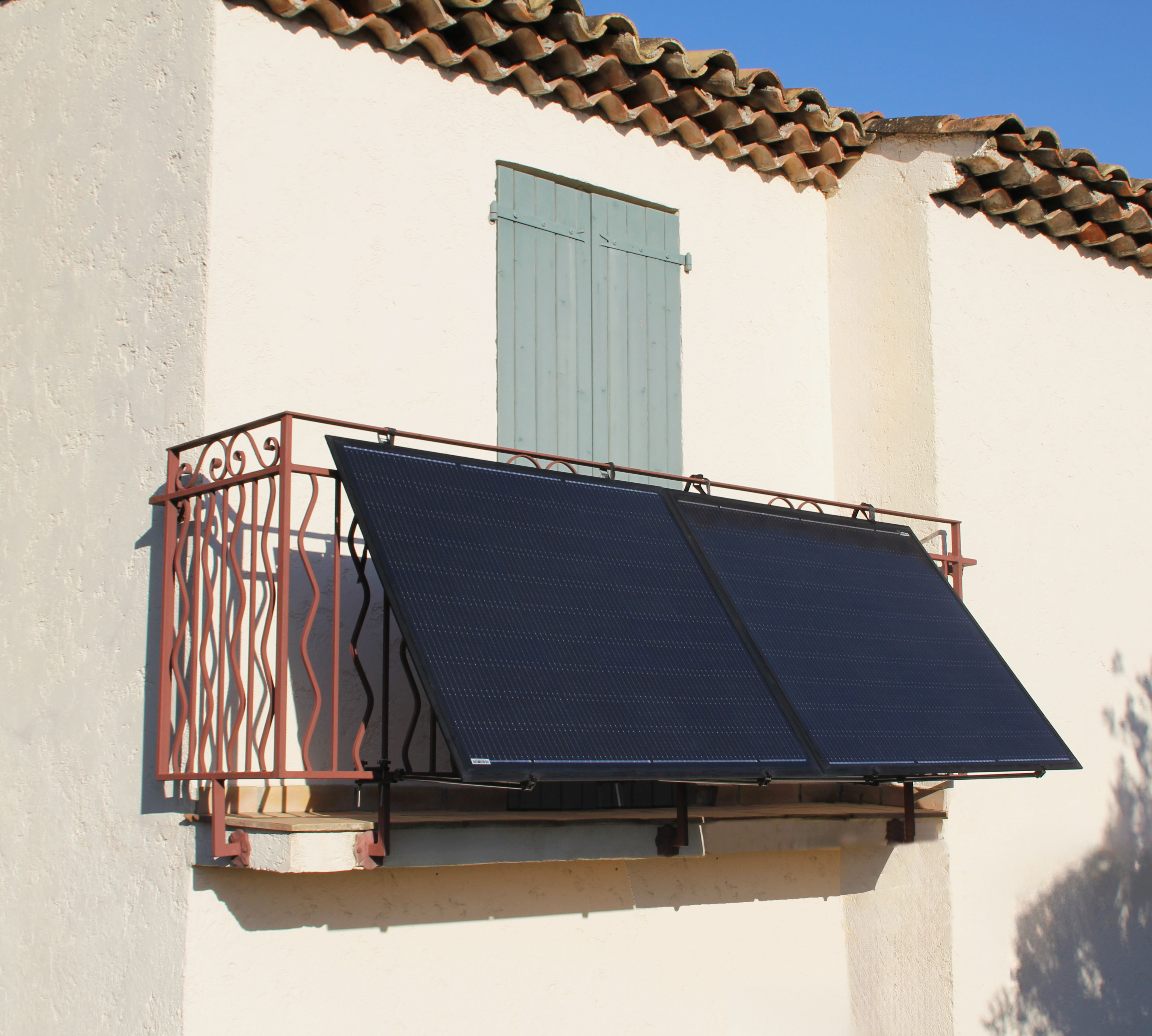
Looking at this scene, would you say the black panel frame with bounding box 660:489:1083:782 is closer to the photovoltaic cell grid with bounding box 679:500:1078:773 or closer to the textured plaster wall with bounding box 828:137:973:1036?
the photovoltaic cell grid with bounding box 679:500:1078:773

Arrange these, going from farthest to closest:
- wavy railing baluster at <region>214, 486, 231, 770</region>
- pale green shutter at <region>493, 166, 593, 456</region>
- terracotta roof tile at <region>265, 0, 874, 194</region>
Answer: pale green shutter at <region>493, 166, 593, 456</region> < terracotta roof tile at <region>265, 0, 874, 194</region> < wavy railing baluster at <region>214, 486, 231, 770</region>

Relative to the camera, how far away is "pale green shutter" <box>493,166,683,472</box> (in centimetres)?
660

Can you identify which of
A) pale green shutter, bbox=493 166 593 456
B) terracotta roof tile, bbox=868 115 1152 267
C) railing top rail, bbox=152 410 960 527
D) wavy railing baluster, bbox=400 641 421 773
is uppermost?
terracotta roof tile, bbox=868 115 1152 267

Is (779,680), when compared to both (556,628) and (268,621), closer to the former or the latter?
(556,628)

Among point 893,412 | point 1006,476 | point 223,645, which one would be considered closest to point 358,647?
point 223,645

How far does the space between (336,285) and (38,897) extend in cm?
286

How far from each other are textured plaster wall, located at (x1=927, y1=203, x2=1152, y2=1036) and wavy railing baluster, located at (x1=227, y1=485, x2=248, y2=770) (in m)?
3.80

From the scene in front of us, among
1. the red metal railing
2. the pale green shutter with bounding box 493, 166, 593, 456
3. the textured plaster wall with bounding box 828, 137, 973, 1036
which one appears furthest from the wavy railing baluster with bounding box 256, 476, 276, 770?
the textured plaster wall with bounding box 828, 137, 973, 1036

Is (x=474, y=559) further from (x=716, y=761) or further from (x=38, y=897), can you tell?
(x=38, y=897)

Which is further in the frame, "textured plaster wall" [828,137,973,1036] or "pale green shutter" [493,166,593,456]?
"textured plaster wall" [828,137,973,1036]

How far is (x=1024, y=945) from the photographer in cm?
722

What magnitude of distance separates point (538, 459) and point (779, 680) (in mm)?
1627

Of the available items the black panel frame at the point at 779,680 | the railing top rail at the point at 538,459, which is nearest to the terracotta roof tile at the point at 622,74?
the railing top rail at the point at 538,459

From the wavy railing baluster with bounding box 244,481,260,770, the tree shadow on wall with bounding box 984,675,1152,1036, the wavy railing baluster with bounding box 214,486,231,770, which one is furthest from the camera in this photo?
the tree shadow on wall with bounding box 984,675,1152,1036
